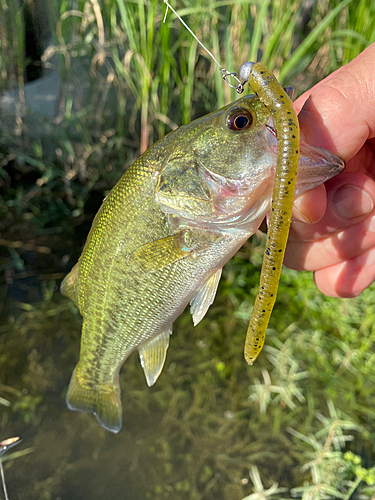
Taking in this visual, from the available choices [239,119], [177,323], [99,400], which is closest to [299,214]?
[239,119]

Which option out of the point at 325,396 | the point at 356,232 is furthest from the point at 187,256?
the point at 325,396

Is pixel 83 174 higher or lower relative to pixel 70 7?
lower

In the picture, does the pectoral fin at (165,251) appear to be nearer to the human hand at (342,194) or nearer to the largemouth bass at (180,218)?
the largemouth bass at (180,218)

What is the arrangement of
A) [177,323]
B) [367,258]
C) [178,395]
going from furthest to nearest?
[177,323], [178,395], [367,258]

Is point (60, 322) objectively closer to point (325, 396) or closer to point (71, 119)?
point (71, 119)

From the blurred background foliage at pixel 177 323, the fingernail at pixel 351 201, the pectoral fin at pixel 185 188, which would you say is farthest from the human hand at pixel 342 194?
the blurred background foliage at pixel 177 323

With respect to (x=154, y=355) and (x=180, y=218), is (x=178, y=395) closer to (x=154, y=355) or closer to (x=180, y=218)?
(x=154, y=355)

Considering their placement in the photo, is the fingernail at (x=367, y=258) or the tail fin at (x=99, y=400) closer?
the tail fin at (x=99, y=400)
